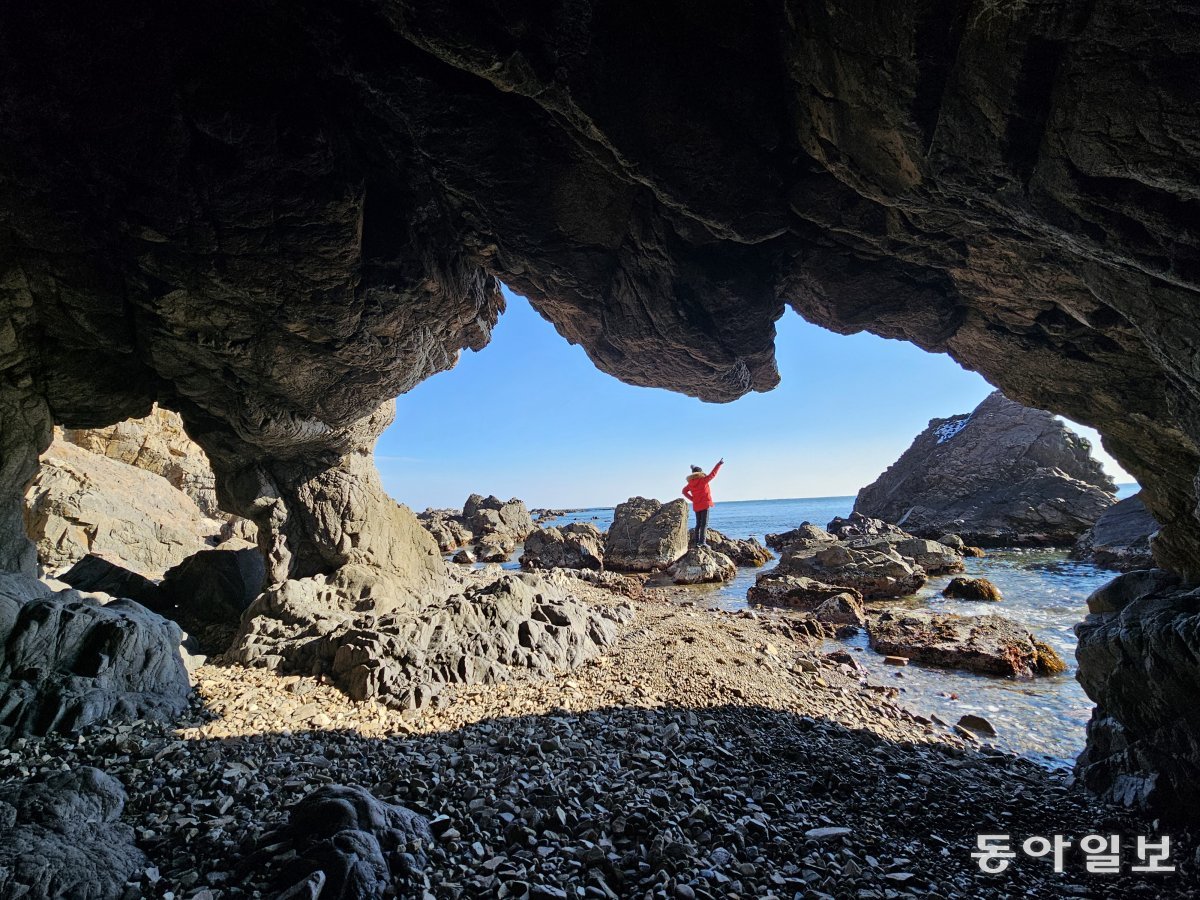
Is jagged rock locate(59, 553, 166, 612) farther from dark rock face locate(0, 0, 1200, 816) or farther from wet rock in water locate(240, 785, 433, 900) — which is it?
wet rock in water locate(240, 785, 433, 900)

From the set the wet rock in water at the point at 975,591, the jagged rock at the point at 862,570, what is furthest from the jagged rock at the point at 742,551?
the wet rock in water at the point at 975,591

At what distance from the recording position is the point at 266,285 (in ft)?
26.4

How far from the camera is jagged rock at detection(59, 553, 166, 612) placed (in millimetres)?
11844

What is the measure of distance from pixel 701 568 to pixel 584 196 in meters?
18.6

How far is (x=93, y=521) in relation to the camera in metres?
15.3

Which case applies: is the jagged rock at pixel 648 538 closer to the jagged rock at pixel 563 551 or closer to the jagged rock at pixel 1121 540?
the jagged rock at pixel 563 551

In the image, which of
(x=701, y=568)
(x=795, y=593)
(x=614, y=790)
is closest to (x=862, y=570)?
(x=795, y=593)

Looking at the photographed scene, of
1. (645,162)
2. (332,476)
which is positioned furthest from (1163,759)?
(332,476)

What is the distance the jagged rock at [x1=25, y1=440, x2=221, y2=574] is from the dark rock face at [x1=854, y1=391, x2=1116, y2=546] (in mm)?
46199

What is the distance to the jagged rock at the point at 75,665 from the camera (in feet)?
19.9

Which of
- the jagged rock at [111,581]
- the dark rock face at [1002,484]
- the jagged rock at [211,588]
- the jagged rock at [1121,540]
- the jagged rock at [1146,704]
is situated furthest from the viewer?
the dark rock face at [1002,484]

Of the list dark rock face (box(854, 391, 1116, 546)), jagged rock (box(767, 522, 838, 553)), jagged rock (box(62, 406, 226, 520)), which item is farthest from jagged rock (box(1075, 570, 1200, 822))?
dark rock face (box(854, 391, 1116, 546))

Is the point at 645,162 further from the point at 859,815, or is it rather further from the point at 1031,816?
the point at 1031,816

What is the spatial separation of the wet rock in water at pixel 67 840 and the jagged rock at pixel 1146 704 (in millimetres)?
10147
